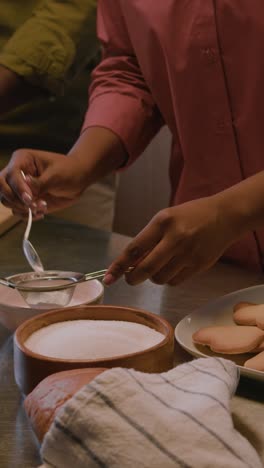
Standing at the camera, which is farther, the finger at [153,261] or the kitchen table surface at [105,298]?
the finger at [153,261]

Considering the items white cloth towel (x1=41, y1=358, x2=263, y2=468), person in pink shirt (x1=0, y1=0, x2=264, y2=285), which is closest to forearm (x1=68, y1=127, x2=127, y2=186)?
person in pink shirt (x1=0, y1=0, x2=264, y2=285)

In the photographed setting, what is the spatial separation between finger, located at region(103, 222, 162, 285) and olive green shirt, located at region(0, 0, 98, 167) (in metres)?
0.80

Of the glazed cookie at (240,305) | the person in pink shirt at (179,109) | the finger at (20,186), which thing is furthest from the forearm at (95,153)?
the glazed cookie at (240,305)

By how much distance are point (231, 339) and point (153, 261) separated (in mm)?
122

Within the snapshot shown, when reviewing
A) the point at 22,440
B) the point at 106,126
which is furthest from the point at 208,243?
the point at 106,126

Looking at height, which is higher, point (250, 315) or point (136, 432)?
point (136, 432)

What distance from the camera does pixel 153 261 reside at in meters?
0.83

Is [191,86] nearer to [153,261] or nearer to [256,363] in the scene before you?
[153,261]

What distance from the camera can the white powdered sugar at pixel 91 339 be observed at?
715 millimetres

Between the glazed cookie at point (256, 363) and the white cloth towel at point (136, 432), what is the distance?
0.17m

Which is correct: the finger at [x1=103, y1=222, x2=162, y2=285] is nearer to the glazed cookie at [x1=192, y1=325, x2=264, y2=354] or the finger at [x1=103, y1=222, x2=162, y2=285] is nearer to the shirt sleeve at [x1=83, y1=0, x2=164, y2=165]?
the glazed cookie at [x1=192, y1=325, x2=264, y2=354]

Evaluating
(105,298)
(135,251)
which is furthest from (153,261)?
(105,298)

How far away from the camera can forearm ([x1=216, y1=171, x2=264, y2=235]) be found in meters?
0.87

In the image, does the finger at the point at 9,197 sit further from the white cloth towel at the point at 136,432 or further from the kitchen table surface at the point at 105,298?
the white cloth towel at the point at 136,432
